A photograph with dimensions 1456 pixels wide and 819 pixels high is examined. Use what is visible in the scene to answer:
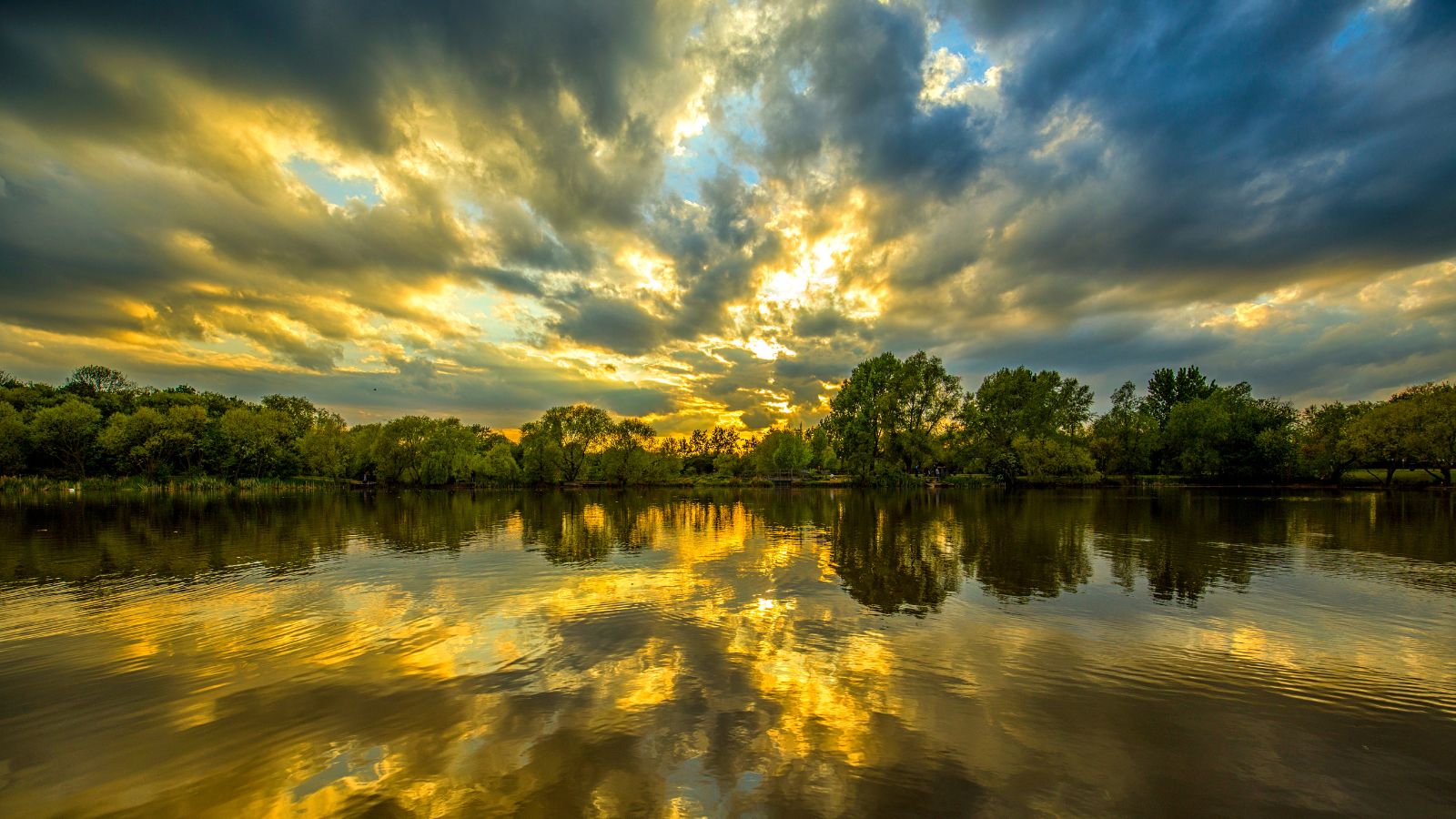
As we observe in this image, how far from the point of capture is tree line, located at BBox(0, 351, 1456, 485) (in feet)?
269

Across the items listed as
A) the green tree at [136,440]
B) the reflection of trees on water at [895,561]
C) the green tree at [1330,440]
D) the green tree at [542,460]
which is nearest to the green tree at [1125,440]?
the green tree at [1330,440]

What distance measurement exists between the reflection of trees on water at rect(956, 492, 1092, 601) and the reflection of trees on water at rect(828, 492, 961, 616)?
1.21m

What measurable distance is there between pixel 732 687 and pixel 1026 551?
1973cm

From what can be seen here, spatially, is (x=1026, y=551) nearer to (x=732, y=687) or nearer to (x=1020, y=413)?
(x=732, y=687)

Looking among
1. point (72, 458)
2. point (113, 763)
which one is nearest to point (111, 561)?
point (113, 763)

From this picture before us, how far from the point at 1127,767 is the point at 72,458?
136m

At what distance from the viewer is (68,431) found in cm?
8412

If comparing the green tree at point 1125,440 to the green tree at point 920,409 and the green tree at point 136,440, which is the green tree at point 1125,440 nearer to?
the green tree at point 920,409

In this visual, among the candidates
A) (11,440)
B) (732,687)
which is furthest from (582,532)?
(11,440)

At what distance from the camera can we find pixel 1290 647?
11.4 metres

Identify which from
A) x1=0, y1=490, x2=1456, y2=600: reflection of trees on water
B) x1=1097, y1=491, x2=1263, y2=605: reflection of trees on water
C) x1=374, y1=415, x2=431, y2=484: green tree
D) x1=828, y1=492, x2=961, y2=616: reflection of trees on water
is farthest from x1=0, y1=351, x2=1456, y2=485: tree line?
x1=828, y1=492, x2=961, y2=616: reflection of trees on water

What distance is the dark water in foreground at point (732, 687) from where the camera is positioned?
644 cm

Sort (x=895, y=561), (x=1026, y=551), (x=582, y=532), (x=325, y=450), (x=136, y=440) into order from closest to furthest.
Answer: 1. (x=895, y=561)
2. (x=1026, y=551)
3. (x=582, y=532)
4. (x=136, y=440)
5. (x=325, y=450)

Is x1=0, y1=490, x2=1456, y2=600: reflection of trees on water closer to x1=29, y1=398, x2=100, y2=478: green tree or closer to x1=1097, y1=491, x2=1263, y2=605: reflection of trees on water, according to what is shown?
x1=1097, y1=491, x2=1263, y2=605: reflection of trees on water
